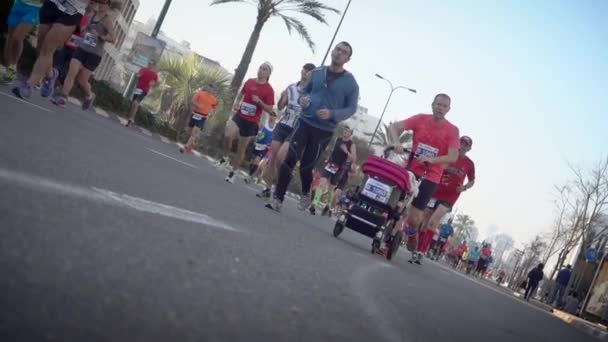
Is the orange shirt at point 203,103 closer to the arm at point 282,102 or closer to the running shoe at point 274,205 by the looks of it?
the arm at point 282,102

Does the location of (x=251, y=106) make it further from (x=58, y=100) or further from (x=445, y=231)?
(x=445, y=231)

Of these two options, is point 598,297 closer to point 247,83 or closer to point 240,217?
point 247,83

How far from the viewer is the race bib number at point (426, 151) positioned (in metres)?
8.41

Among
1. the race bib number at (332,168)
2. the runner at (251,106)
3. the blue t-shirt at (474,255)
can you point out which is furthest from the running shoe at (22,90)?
the blue t-shirt at (474,255)

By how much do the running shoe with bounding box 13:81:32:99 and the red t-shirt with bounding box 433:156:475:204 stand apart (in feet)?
22.6

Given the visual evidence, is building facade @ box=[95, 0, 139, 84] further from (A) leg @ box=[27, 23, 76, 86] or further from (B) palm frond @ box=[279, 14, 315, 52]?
(A) leg @ box=[27, 23, 76, 86]

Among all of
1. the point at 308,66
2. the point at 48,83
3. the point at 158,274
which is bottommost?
the point at 158,274

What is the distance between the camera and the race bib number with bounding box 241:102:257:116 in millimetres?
10844

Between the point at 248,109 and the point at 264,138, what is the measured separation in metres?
3.35

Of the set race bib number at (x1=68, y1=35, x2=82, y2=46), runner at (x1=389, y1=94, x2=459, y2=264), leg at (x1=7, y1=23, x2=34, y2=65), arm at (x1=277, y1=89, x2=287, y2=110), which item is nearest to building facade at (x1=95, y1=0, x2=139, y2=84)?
race bib number at (x1=68, y1=35, x2=82, y2=46)

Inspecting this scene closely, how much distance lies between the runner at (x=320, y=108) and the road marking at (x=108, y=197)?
3.39 metres

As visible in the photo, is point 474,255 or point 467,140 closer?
point 467,140

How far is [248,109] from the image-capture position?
10867 mm

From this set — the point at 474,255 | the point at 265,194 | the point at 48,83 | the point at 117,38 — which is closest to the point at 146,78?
the point at 48,83
